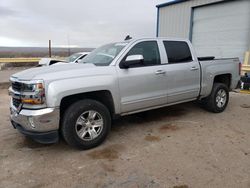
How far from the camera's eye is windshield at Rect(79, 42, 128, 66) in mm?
4062

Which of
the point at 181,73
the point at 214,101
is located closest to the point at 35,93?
the point at 181,73

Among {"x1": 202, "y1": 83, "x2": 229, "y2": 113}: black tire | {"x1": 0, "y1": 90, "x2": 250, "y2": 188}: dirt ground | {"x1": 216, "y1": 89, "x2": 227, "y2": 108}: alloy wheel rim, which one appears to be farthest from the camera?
{"x1": 216, "y1": 89, "x2": 227, "y2": 108}: alloy wheel rim

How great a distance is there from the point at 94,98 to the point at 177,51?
2212 mm

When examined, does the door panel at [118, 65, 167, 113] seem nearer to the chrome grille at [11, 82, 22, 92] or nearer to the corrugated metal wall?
the chrome grille at [11, 82, 22, 92]

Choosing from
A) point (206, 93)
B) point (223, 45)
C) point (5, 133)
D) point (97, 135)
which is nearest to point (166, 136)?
point (97, 135)

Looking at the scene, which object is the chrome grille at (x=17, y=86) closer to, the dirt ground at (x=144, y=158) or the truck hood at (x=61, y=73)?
the truck hood at (x=61, y=73)

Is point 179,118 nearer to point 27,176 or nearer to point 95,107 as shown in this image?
point 95,107

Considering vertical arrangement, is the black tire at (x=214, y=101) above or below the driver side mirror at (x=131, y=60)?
below

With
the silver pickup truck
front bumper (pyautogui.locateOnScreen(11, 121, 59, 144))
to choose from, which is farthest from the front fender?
front bumper (pyautogui.locateOnScreen(11, 121, 59, 144))

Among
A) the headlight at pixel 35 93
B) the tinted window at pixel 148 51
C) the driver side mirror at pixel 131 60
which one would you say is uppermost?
the tinted window at pixel 148 51

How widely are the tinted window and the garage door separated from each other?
7479 mm

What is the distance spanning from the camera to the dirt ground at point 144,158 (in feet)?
9.15

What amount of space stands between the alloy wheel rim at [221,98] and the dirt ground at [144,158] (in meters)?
0.76

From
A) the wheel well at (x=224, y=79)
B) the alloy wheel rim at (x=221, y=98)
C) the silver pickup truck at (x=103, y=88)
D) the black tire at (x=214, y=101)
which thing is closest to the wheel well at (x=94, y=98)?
the silver pickup truck at (x=103, y=88)
